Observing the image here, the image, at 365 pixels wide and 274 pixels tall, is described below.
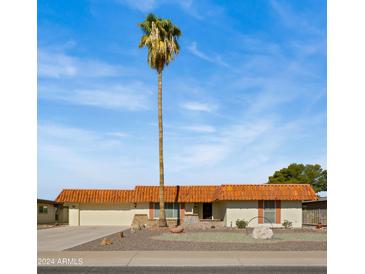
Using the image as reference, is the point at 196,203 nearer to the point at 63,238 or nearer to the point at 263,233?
the point at 63,238

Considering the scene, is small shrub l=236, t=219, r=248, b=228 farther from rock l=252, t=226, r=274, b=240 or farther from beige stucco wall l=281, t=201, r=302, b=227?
rock l=252, t=226, r=274, b=240

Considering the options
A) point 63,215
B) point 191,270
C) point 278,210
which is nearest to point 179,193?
point 278,210

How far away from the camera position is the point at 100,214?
1673 inches

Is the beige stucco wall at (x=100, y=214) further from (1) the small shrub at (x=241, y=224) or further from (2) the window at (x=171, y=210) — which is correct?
(1) the small shrub at (x=241, y=224)

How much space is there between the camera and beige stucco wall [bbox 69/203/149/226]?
138ft

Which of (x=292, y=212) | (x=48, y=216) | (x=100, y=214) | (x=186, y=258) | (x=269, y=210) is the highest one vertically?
(x=186, y=258)

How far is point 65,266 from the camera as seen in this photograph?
39.2 feet

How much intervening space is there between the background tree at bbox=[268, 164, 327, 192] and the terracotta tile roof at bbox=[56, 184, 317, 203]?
25398 millimetres

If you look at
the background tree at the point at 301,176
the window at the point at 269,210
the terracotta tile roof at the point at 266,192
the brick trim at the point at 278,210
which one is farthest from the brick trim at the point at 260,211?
the background tree at the point at 301,176

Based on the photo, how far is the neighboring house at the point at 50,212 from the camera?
44750mm

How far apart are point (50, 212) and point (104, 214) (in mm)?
8903
